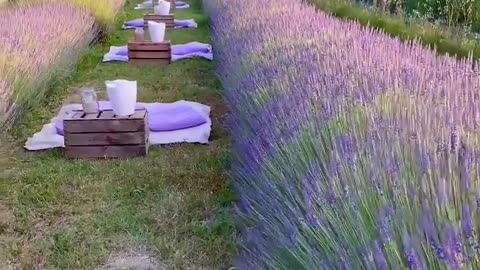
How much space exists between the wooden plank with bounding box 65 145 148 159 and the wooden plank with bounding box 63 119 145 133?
10 centimetres

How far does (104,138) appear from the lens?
4000 mm

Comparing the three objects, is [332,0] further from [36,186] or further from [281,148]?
[281,148]

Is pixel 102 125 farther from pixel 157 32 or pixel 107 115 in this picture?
pixel 157 32

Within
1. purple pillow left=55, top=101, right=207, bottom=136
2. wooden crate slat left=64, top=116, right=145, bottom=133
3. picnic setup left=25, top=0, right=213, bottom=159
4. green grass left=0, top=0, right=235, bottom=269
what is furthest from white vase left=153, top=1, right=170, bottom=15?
wooden crate slat left=64, top=116, right=145, bottom=133

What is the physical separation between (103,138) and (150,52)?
318 centimetres

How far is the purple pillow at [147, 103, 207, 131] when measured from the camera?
4.53 meters

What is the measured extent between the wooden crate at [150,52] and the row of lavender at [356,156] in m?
3.67

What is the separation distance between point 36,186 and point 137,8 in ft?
32.3

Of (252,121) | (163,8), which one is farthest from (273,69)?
(163,8)

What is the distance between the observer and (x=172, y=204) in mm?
3209

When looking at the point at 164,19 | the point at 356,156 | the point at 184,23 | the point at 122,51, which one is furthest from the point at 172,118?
the point at 184,23

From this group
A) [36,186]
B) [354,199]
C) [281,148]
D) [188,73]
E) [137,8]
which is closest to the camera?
[354,199]

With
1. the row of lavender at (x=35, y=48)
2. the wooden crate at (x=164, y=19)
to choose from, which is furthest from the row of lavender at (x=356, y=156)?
the wooden crate at (x=164, y=19)

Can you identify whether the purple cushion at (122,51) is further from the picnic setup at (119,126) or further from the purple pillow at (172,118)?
the purple pillow at (172,118)
